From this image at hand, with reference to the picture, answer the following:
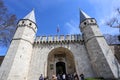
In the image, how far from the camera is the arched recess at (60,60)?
17578mm

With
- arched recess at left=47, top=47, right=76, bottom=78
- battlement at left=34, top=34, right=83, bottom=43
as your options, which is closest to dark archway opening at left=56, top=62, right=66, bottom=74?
arched recess at left=47, top=47, right=76, bottom=78

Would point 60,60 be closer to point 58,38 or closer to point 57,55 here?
point 57,55

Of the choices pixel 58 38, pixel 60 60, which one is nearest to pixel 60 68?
pixel 60 60

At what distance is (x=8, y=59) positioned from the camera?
47.0 ft

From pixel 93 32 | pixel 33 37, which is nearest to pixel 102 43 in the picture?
pixel 93 32

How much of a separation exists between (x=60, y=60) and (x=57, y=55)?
904 mm

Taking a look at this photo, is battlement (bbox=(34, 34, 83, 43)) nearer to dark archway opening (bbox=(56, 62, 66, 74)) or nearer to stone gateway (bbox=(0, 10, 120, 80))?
stone gateway (bbox=(0, 10, 120, 80))

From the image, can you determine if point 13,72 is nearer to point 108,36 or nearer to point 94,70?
point 94,70

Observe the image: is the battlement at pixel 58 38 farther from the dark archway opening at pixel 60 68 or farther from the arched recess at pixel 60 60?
the dark archway opening at pixel 60 68

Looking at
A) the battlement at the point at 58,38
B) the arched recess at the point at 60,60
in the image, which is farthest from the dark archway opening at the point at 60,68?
the battlement at the point at 58,38

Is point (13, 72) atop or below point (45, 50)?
below

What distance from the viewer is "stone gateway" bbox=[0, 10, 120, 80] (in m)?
13.9

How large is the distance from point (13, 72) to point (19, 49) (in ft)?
9.66

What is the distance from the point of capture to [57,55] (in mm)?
18891
